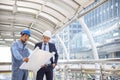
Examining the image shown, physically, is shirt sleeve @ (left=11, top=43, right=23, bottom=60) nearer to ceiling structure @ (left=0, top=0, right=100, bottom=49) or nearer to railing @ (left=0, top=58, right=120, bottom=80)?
railing @ (left=0, top=58, right=120, bottom=80)

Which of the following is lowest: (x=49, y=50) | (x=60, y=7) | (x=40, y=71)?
(x=40, y=71)

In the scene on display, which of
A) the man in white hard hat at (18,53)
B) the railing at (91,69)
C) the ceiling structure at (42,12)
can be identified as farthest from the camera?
the ceiling structure at (42,12)

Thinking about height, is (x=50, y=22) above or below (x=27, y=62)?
above

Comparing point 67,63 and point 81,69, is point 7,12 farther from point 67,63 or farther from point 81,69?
point 81,69

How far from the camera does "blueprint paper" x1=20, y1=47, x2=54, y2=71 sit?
3916mm

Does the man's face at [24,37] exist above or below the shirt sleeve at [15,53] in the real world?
above

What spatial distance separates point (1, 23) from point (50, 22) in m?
2.62

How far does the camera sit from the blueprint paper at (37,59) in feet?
12.8

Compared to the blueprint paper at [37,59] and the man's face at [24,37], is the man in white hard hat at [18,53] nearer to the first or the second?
the man's face at [24,37]

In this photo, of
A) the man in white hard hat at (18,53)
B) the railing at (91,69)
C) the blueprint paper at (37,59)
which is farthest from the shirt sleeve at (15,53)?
the railing at (91,69)

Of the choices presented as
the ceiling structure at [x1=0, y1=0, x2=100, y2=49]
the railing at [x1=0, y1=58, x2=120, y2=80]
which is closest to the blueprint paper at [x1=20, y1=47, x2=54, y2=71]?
the railing at [x1=0, y1=58, x2=120, y2=80]

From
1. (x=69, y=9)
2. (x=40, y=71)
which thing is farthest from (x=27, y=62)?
(x=69, y=9)

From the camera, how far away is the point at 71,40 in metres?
10.7

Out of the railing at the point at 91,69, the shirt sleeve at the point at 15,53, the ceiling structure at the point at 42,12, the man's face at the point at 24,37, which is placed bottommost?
the railing at the point at 91,69
